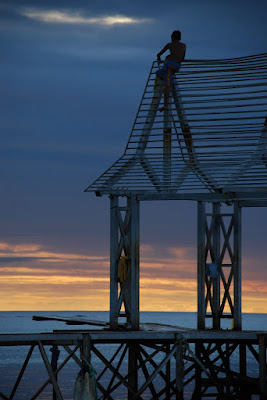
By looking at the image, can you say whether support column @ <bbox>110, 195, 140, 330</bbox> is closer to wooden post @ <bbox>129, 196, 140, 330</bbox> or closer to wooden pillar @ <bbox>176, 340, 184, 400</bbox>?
wooden post @ <bbox>129, 196, 140, 330</bbox>

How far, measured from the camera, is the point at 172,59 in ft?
99.9

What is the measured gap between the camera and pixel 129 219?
2753 centimetres

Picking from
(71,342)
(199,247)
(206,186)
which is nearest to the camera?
(71,342)

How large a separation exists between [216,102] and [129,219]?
5.57 meters

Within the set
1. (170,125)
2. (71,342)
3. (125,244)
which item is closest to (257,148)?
(170,125)

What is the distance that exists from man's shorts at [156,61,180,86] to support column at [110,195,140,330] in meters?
5.00

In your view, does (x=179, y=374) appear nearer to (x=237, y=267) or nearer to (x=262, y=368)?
(x=262, y=368)

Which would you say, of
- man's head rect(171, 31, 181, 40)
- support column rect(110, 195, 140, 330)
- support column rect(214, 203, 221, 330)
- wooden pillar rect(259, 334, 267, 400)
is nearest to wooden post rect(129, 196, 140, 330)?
support column rect(110, 195, 140, 330)

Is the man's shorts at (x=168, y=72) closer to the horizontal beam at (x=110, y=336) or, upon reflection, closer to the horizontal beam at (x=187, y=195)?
the horizontal beam at (x=187, y=195)

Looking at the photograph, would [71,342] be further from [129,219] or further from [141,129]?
[141,129]

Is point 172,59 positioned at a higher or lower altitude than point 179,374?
higher

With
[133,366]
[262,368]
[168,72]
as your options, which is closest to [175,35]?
[168,72]

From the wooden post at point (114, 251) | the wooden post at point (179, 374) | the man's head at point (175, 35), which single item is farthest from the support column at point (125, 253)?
the man's head at point (175, 35)

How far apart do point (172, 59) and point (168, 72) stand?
793 millimetres
